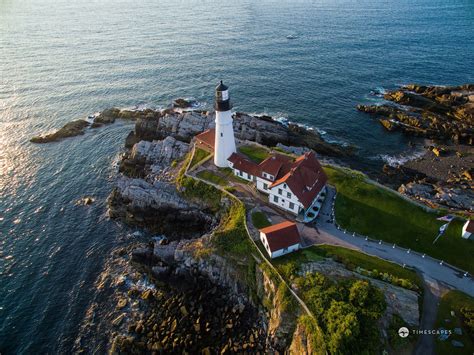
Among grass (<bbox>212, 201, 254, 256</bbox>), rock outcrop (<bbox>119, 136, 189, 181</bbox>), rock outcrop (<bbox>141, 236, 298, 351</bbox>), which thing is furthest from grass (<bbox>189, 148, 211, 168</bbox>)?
rock outcrop (<bbox>141, 236, 298, 351</bbox>)

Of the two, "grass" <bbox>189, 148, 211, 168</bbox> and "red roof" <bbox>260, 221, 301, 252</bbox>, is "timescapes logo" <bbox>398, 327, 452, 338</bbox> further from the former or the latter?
"grass" <bbox>189, 148, 211, 168</bbox>

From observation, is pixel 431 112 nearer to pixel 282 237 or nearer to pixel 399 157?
pixel 399 157

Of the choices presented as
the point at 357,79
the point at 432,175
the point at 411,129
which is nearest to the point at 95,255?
the point at 432,175

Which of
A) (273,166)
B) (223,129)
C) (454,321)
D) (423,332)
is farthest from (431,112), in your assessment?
(423,332)

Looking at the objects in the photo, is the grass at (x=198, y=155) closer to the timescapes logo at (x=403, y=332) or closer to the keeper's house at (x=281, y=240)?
the keeper's house at (x=281, y=240)

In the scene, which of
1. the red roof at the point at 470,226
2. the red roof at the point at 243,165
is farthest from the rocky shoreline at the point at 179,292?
the red roof at the point at 470,226
